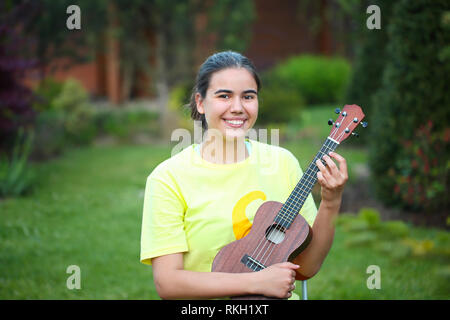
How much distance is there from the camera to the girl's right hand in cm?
181

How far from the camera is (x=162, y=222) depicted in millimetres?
1981

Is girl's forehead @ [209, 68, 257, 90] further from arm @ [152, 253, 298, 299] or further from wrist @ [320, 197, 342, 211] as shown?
arm @ [152, 253, 298, 299]

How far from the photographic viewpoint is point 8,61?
19.2ft

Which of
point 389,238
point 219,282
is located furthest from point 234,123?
point 389,238

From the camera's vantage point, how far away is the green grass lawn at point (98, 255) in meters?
3.61

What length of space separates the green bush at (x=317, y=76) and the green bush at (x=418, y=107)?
7624mm

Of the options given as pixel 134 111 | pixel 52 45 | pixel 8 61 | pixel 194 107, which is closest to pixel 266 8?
pixel 134 111

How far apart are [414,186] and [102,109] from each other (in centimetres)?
747

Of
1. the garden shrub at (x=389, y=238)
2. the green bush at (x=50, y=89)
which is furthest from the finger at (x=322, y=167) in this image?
the green bush at (x=50, y=89)

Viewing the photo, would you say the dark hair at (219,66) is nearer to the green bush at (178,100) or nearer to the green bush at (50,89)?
the green bush at (178,100)

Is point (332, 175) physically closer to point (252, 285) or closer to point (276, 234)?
point (276, 234)

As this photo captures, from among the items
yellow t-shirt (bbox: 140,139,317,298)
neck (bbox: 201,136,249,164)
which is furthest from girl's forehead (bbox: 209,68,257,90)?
yellow t-shirt (bbox: 140,139,317,298)

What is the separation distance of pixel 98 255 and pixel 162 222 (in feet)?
8.58

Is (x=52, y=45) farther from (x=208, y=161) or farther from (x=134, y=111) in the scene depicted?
(x=208, y=161)
